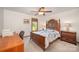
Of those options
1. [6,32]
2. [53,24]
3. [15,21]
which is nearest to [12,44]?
[6,32]

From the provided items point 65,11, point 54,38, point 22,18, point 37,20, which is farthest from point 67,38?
point 22,18

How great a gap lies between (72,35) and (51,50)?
0.43m

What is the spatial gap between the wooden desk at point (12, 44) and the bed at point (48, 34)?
24 centimetres

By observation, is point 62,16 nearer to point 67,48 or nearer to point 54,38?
point 54,38

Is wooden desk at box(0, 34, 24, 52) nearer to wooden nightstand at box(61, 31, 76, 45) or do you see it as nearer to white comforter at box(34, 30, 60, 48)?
white comforter at box(34, 30, 60, 48)

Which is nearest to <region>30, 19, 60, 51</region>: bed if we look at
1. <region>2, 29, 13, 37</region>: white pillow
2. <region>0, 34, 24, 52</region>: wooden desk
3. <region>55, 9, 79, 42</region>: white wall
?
<region>55, 9, 79, 42</region>: white wall

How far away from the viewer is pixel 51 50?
1509 millimetres

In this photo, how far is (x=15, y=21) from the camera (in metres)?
1.50

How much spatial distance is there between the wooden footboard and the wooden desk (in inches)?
8.3

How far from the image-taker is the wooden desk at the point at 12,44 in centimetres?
131

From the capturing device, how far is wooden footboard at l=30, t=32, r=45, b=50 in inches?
61.7

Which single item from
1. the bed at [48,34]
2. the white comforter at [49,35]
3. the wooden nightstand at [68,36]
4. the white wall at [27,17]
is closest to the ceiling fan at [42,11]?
the white wall at [27,17]

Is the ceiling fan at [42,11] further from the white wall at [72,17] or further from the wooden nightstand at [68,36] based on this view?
the wooden nightstand at [68,36]
